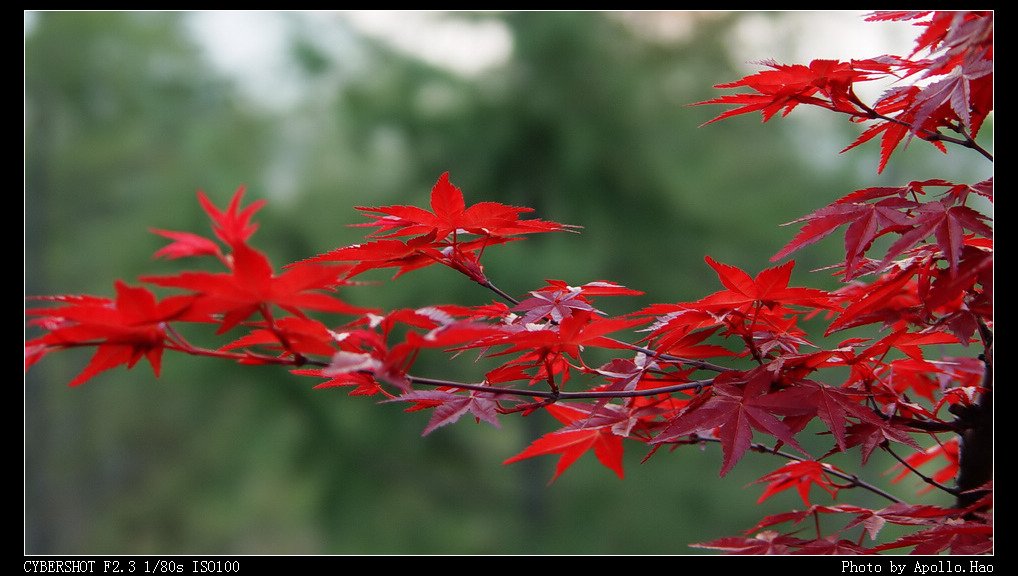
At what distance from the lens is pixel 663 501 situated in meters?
3.60

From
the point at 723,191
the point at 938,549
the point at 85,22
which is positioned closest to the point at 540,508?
the point at 723,191

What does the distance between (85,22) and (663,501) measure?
498 cm

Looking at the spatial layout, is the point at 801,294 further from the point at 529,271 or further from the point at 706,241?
the point at 706,241

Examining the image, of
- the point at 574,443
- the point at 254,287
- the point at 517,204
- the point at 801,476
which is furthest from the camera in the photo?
the point at 517,204

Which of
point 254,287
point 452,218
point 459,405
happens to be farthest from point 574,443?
point 254,287

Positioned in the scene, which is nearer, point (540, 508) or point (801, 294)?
point (801, 294)

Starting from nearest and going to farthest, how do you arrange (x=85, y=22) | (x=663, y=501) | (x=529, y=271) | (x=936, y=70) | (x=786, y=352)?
(x=936, y=70), (x=786, y=352), (x=529, y=271), (x=663, y=501), (x=85, y=22)
